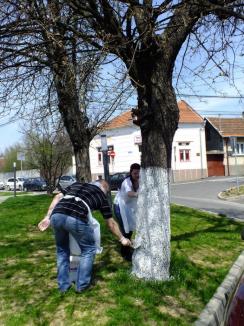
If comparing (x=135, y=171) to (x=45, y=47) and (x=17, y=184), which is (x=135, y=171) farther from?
(x=17, y=184)

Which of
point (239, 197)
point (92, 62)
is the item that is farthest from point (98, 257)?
point (239, 197)

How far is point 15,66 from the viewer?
8391 millimetres

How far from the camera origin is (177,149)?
50.1 metres

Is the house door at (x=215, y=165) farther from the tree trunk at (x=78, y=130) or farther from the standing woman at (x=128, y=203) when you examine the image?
the standing woman at (x=128, y=203)

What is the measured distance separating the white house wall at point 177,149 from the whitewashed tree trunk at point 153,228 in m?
41.2

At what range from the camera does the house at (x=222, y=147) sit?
53.3 metres

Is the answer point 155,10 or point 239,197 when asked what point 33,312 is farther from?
point 239,197

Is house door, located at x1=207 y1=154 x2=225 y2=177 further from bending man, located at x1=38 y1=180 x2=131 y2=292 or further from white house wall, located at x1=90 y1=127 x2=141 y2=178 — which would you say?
bending man, located at x1=38 y1=180 x2=131 y2=292

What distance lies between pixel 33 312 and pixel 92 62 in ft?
11.0

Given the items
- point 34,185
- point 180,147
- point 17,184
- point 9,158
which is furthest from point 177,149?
point 9,158

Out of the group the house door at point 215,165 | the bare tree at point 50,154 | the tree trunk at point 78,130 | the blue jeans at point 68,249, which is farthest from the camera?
the house door at point 215,165

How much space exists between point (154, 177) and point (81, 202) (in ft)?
4.02

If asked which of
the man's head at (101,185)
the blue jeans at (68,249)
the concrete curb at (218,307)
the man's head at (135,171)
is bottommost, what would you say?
the concrete curb at (218,307)

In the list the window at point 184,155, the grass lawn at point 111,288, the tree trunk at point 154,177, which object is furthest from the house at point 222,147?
the tree trunk at point 154,177
